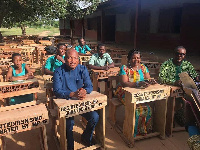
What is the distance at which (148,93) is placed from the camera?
3.05 m

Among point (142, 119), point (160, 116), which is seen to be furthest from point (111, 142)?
point (160, 116)

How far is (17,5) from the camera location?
1205 cm

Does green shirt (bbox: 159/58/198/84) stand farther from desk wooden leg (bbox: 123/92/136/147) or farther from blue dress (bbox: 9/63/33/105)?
blue dress (bbox: 9/63/33/105)

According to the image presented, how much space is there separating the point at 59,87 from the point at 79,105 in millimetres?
459

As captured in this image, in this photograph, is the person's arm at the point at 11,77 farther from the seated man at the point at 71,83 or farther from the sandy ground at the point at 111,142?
the seated man at the point at 71,83

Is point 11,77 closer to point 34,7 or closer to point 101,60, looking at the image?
point 101,60

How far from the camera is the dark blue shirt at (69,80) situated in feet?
9.43

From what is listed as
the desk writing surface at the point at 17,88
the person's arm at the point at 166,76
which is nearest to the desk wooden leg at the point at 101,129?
the desk writing surface at the point at 17,88

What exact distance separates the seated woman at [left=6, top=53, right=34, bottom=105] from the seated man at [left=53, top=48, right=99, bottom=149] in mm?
1241

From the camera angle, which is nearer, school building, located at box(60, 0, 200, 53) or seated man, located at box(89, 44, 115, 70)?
seated man, located at box(89, 44, 115, 70)

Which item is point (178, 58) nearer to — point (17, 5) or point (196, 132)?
point (196, 132)

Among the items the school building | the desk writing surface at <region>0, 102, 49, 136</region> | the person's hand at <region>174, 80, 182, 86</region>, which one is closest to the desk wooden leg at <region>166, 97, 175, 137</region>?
the person's hand at <region>174, 80, 182, 86</region>

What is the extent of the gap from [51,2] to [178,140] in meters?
10.2

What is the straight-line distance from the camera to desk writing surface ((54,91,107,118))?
2.54 meters
